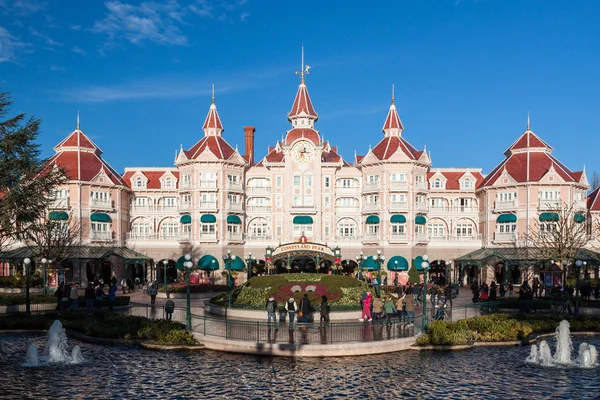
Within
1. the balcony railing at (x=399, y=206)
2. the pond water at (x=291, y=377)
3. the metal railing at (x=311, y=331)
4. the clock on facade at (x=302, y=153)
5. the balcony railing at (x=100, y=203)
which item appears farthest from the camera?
the clock on facade at (x=302, y=153)

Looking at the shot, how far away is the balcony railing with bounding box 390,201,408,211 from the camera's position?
208 feet

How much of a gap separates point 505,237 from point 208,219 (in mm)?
31188

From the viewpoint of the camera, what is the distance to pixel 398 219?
2485 inches

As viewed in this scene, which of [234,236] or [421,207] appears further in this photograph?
[421,207]

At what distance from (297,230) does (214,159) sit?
39.3ft

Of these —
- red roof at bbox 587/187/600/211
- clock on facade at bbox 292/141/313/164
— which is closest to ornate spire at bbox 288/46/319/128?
clock on facade at bbox 292/141/313/164

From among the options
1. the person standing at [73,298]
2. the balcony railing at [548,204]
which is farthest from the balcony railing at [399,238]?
the person standing at [73,298]

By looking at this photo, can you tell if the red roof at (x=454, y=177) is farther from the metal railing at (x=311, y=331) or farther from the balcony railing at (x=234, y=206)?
the metal railing at (x=311, y=331)

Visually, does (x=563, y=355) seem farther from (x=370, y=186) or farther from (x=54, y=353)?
(x=370, y=186)

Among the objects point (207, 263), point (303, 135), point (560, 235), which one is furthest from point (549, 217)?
point (207, 263)

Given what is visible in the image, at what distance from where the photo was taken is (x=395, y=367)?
2134cm

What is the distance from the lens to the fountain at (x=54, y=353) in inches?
845

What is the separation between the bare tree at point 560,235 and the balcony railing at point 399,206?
12694 mm

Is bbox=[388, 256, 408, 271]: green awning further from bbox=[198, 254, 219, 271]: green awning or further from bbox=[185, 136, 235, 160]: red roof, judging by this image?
bbox=[185, 136, 235, 160]: red roof
